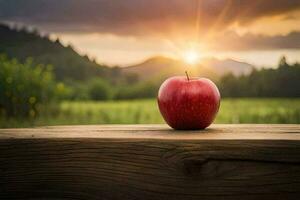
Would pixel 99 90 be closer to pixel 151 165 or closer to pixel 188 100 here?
pixel 188 100

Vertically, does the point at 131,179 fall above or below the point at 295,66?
below

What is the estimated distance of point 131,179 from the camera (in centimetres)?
200

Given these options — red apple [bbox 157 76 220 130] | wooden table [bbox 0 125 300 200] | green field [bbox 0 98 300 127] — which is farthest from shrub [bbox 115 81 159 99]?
wooden table [bbox 0 125 300 200]

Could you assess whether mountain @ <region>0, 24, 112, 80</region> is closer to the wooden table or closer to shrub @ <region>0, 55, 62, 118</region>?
shrub @ <region>0, 55, 62, 118</region>

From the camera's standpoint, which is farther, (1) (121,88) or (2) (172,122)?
(1) (121,88)

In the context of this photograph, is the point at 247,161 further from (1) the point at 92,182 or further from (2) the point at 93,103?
(2) the point at 93,103

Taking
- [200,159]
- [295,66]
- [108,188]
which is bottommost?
[108,188]

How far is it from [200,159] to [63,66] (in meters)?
7.70

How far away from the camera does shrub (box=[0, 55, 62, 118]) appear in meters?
8.46

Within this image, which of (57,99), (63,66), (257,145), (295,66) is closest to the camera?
(257,145)

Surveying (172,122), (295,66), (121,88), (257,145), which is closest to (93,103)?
(121,88)

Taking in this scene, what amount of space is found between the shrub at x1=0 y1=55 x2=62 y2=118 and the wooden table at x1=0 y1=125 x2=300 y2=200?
6.43 metres

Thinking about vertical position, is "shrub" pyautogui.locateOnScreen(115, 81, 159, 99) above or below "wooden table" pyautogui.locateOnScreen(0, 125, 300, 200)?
above

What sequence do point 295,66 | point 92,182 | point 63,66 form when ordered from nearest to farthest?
point 92,182, point 295,66, point 63,66
